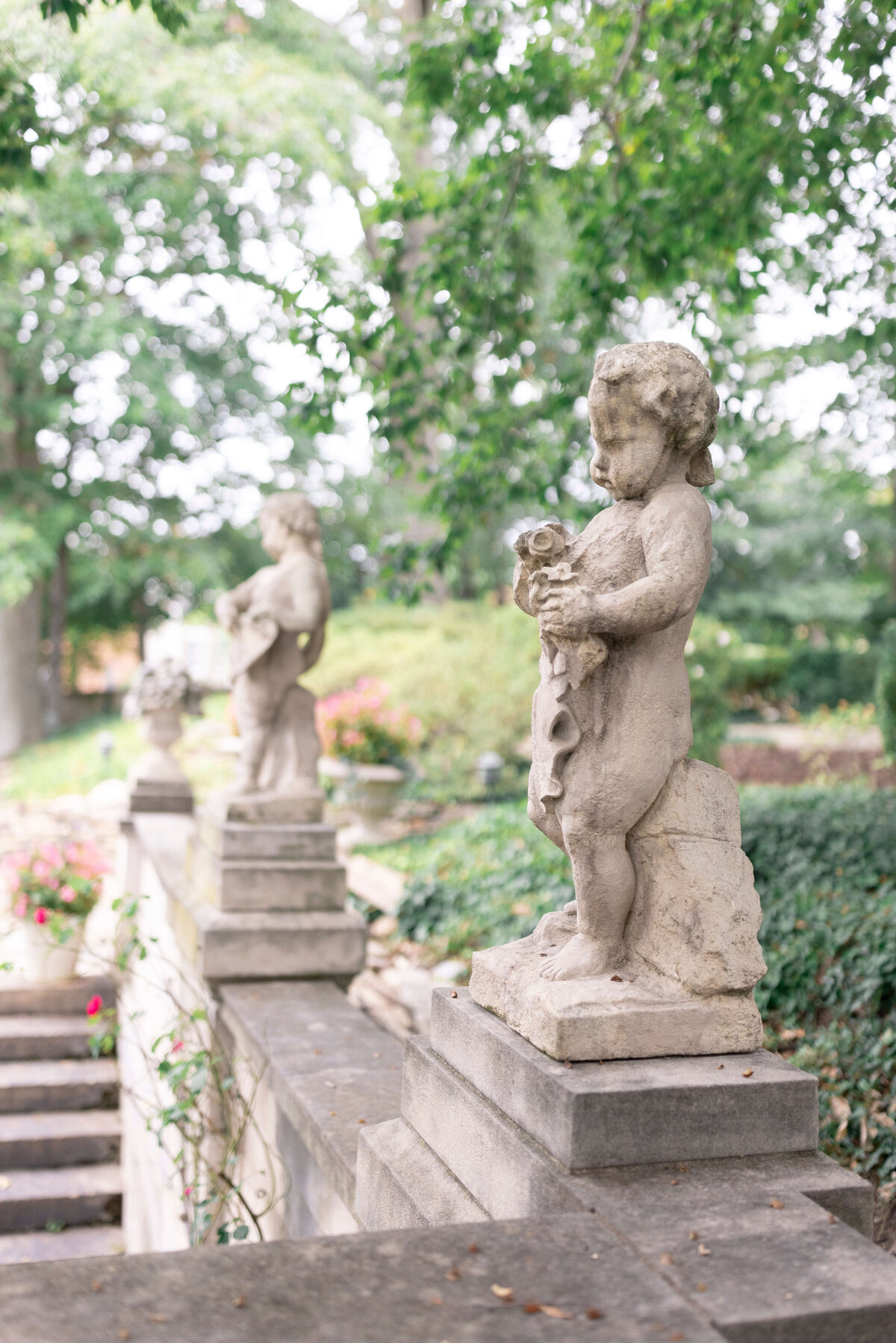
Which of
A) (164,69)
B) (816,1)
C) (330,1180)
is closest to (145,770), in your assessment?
(330,1180)

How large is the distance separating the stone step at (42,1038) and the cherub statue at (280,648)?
10.6 ft

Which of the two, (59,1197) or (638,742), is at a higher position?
(638,742)

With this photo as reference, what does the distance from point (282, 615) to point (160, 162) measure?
1996 centimetres

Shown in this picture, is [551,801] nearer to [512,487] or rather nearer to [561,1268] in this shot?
[561,1268]

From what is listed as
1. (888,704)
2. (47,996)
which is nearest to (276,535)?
(47,996)

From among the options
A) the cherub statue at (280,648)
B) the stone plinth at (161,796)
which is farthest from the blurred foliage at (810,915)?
the stone plinth at (161,796)

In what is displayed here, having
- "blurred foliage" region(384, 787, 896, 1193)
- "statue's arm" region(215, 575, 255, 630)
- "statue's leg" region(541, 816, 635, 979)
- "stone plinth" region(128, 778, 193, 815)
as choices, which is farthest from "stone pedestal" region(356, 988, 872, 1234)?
"stone plinth" region(128, 778, 193, 815)

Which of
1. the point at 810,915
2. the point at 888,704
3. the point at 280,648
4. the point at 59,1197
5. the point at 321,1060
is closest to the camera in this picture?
the point at 321,1060

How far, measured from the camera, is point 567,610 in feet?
7.73

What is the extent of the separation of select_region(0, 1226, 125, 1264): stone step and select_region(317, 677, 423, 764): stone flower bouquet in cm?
611

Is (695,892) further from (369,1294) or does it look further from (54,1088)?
(54,1088)

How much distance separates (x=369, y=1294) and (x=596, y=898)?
102 centimetres

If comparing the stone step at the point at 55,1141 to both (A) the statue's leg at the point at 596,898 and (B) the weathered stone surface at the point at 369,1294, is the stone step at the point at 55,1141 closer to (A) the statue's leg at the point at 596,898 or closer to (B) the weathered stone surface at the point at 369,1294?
(A) the statue's leg at the point at 596,898

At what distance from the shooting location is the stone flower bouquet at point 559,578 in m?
2.41
